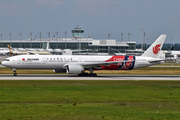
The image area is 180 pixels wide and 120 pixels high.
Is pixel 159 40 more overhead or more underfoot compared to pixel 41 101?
more overhead

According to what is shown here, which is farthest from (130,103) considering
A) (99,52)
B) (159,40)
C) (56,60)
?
(99,52)

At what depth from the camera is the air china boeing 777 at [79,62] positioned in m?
49.7

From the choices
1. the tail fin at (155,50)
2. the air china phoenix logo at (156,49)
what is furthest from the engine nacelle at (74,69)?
the air china phoenix logo at (156,49)

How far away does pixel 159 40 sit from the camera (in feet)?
187

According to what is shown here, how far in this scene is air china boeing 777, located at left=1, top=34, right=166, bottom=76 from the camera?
49.7 meters

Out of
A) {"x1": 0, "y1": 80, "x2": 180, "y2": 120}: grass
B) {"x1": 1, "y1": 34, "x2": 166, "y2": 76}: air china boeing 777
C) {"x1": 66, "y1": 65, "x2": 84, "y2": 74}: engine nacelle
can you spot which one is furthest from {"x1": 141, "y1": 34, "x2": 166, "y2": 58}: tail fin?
{"x1": 0, "y1": 80, "x2": 180, "y2": 120}: grass

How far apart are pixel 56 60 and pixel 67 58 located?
7.09ft

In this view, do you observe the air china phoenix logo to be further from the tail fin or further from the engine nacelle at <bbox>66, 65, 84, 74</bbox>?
the engine nacelle at <bbox>66, 65, 84, 74</bbox>

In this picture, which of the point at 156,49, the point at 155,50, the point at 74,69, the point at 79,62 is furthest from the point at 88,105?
the point at 156,49

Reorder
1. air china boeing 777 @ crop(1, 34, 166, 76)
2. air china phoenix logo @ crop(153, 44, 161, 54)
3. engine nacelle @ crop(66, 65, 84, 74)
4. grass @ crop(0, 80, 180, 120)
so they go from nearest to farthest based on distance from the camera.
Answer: grass @ crop(0, 80, 180, 120) → engine nacelle @ crop(66, 65, 84, 74) → air china boeing 777 @ crop(1, 34, 166, 76) → air china phoenix logo @ crop(153, 44, 161, 54)

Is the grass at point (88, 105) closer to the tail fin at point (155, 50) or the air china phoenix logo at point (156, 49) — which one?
the tail fin at point (155, 50)

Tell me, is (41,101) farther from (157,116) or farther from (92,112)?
(157,116)

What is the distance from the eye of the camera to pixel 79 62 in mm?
51781

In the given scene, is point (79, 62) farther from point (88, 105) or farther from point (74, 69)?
point (88, 105)
